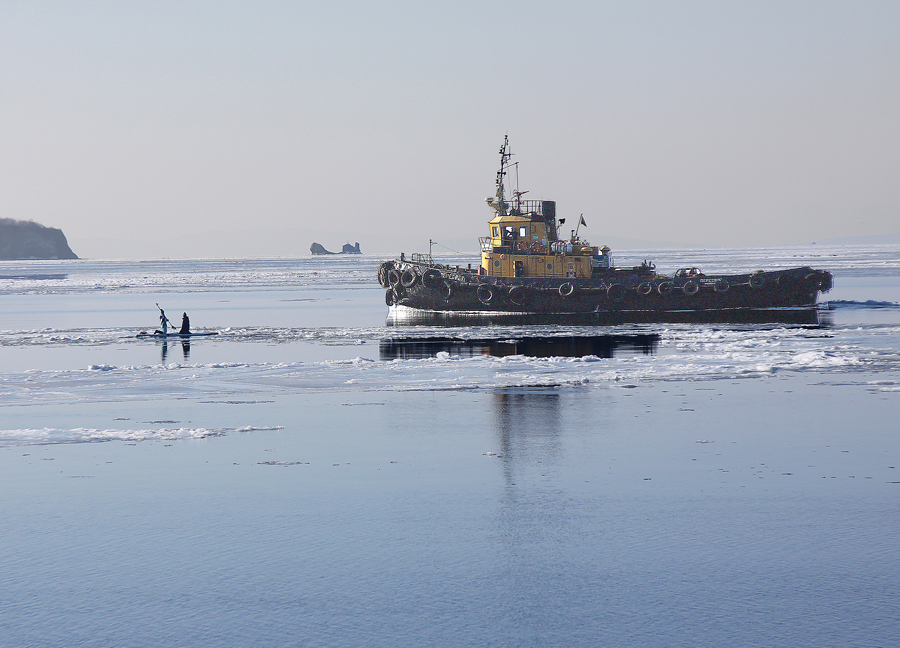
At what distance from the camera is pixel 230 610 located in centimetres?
609

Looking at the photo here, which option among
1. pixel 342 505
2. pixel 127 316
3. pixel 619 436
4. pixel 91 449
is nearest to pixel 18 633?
pixel 342 505

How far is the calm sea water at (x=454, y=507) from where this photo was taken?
5914mm

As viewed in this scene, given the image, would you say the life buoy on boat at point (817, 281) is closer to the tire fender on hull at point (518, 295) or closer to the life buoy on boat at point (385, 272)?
the tire fender on hull at point (518, 295)

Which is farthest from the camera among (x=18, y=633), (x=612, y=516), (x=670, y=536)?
(x=612, y=516)

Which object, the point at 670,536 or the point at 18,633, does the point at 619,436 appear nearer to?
the point at 670,536

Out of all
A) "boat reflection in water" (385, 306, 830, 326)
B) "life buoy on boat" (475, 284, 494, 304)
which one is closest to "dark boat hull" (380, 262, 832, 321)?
"life buoy on boat" (475, 284, 494, 304)

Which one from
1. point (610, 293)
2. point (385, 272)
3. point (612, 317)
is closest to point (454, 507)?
point (612, 317)

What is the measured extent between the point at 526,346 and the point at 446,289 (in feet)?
48.3

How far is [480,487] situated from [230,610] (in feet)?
12.2

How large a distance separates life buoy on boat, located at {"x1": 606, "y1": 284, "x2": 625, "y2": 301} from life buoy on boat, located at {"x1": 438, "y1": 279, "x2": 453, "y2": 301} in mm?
7467

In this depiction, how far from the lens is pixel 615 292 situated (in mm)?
37438

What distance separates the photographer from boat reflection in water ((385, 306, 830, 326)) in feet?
110

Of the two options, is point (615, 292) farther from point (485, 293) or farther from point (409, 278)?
point (409, 278)

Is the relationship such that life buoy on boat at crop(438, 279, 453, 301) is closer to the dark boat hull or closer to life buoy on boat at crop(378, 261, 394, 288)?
the dark boat hull
